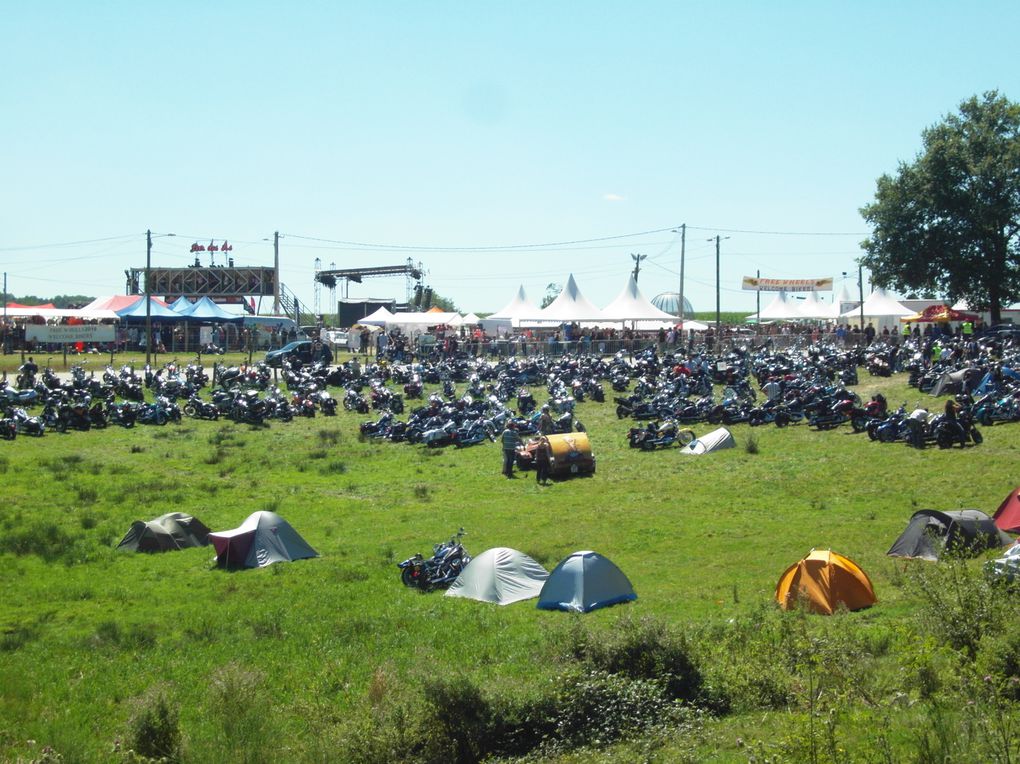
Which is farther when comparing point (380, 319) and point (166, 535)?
point (380, 319)

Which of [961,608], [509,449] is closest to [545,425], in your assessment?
[509,449]

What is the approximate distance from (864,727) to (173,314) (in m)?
61.8

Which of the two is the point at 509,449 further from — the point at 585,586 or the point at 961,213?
the point at 961,213

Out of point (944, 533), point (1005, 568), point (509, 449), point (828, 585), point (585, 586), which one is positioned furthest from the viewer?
point (509, 449)

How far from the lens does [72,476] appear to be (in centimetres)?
2928

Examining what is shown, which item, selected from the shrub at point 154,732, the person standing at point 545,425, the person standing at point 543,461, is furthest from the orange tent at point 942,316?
the shrub at point 154,732

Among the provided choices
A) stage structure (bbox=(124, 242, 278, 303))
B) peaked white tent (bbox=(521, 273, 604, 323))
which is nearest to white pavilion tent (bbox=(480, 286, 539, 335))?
peaked white tent (bbox=(521, 273, 604, 323))

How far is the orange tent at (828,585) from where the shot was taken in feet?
49.7

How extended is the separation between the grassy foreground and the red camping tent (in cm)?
202

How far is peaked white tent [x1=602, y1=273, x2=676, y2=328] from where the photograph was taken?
65250 millimetres

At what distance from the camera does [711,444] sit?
30734 mm

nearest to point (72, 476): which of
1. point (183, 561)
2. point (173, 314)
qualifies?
point (183, 561)

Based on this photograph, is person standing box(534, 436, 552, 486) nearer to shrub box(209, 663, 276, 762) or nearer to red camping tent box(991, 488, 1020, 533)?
red camping tent box(991, 488, 1020, 533)

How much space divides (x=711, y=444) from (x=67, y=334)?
4296cm
